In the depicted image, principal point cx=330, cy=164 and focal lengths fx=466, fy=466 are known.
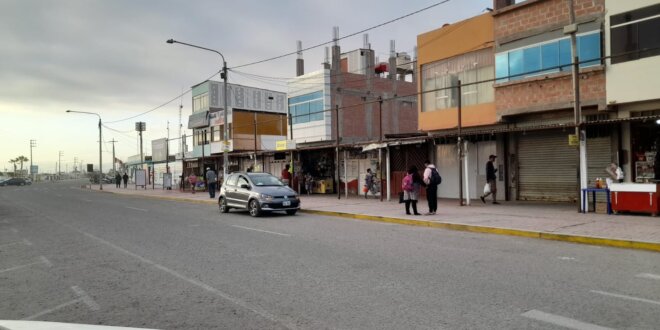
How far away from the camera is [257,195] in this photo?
1662cm

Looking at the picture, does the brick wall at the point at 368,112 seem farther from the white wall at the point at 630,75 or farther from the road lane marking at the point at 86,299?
the road lane marking at the point at 86,299

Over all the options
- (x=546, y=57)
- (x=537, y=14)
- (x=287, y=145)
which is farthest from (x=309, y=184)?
(x=537, y=14)

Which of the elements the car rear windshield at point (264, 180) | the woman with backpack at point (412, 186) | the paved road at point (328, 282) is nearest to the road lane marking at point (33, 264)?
the paved road at point (328, 282)

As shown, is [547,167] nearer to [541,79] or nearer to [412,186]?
[541,79]

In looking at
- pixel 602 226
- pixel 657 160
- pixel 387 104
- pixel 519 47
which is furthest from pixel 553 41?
pixel 387 104

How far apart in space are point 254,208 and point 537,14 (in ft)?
41.2

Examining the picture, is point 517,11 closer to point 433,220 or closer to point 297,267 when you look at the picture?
point 433,220

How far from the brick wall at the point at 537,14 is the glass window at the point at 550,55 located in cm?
73

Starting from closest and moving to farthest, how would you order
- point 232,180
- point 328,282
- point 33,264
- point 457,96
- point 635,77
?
point 328,282, point 33,264, point 635,77, point 232,180, point 457,96

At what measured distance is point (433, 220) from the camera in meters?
13.6

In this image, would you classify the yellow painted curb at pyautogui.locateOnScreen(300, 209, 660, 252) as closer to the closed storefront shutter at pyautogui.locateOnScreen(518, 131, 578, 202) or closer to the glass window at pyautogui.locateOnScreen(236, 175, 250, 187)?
the glass window at pyautogui.locateOnScreen(236, 175, 250, 187)

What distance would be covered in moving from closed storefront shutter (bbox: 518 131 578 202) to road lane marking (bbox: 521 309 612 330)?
559 inches

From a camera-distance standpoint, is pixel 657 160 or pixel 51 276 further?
pixel 657 160

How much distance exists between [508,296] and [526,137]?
1478 cm
